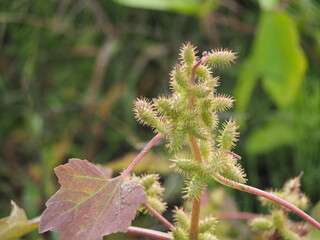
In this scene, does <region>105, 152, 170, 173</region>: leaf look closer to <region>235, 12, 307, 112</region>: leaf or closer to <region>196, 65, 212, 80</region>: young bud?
<region>235, 12, 307, 112</region>: leaf

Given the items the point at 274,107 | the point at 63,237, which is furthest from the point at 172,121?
the point at 274,107

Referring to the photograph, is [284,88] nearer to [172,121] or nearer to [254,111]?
[254,111]

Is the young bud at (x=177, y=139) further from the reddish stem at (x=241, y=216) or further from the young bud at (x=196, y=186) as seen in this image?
the reddish stem at (x=241, y=216)

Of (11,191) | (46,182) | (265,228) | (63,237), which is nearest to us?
(63,237)

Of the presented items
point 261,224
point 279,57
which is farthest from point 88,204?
point 279,57

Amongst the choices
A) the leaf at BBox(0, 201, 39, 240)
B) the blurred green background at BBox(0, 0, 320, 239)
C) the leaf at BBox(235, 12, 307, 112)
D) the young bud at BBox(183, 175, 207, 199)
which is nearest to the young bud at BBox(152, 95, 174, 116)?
the young bud at BBox(183, 175, 207, 199)
